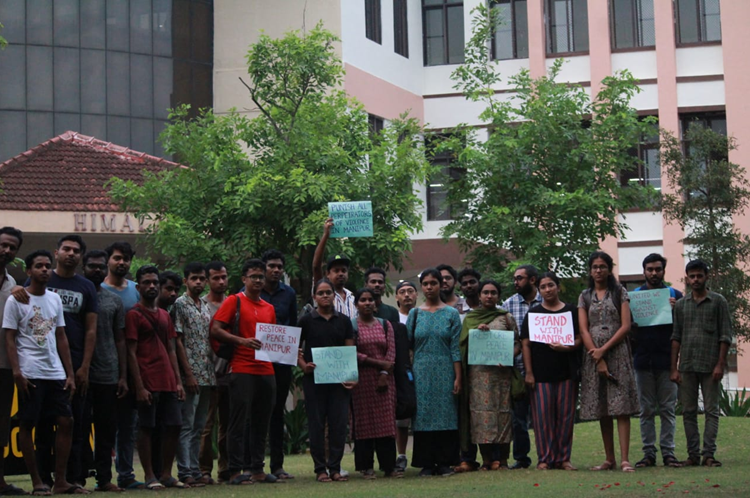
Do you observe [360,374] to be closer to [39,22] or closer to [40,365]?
[40,365]

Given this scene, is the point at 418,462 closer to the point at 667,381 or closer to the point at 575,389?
the point at 575,389

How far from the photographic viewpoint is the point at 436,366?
11.6m

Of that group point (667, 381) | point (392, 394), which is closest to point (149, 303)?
point (392, 394)

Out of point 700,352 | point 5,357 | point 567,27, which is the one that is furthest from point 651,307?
point 567,27

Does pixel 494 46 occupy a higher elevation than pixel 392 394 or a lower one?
higher

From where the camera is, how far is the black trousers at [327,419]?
11117 mm

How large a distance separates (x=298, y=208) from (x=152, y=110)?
11956 mm

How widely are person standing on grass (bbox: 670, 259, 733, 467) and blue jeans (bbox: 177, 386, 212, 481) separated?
427cm

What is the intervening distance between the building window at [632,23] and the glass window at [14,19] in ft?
45.4

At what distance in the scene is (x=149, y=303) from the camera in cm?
1048

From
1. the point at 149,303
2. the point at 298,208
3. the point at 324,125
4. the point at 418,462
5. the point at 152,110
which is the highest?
the point at 152,110

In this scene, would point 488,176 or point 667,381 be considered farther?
point 488,176

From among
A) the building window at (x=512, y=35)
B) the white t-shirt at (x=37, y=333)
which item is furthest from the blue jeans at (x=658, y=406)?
the building window at (x=512, y=35)

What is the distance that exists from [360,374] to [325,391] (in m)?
0.37
